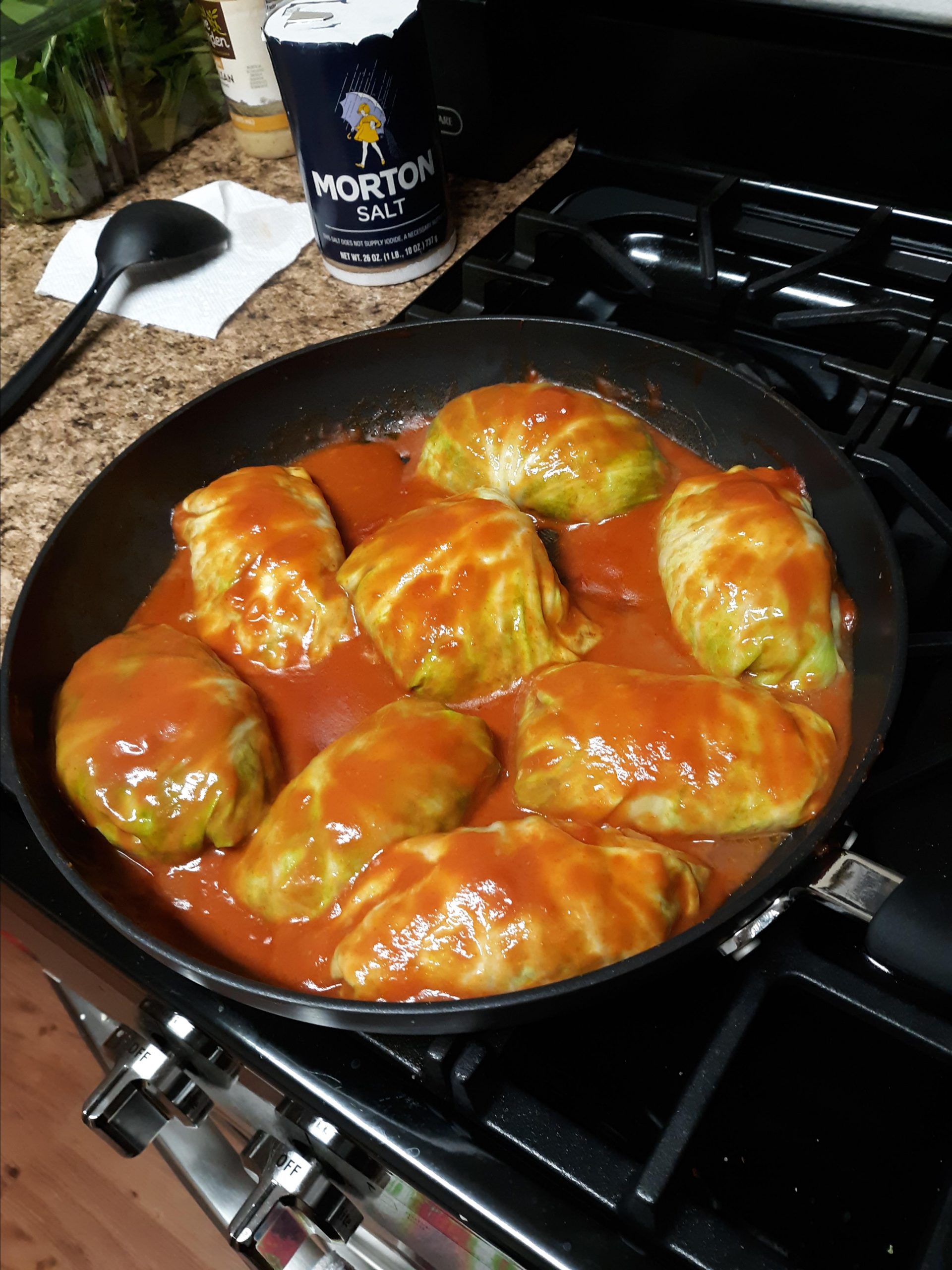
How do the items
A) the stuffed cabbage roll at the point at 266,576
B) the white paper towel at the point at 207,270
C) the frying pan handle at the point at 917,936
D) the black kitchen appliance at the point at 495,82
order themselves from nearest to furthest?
the frying pan handle at the point at 917,936
the stuffed cabbage roll at the point at 266,576
the black kitchen appliance at the point at 495,82
the white paper towel at the point at 207,270

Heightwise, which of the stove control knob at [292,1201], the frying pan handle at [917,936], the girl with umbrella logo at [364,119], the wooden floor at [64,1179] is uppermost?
the girl with umbrella logo at [364,119]

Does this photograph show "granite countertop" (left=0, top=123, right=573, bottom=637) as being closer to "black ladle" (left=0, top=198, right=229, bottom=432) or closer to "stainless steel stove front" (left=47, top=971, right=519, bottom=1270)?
"black ladle" (left=0, top=198, right=229, bottom=432)

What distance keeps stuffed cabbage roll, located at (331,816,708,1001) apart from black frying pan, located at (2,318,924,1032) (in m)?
0.07

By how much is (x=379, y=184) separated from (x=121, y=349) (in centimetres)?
58

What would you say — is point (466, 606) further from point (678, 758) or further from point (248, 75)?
point (248, 75)

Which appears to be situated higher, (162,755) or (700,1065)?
(162,755)

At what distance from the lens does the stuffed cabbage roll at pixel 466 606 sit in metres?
1.19

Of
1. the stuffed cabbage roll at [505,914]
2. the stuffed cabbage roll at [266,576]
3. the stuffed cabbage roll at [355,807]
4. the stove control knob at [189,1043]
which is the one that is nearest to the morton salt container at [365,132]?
the stuffed cabbage roll at [266,576]

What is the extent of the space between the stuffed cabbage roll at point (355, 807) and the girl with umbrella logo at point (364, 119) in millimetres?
998

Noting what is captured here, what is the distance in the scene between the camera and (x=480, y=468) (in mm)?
1403

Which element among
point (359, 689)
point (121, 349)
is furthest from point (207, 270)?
point (359, 689)

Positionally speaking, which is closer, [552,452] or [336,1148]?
[336,1148]

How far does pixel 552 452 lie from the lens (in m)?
1.38

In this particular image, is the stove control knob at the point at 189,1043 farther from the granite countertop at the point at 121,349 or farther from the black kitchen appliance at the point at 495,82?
the black kitchen appliance at the point at 495,82
